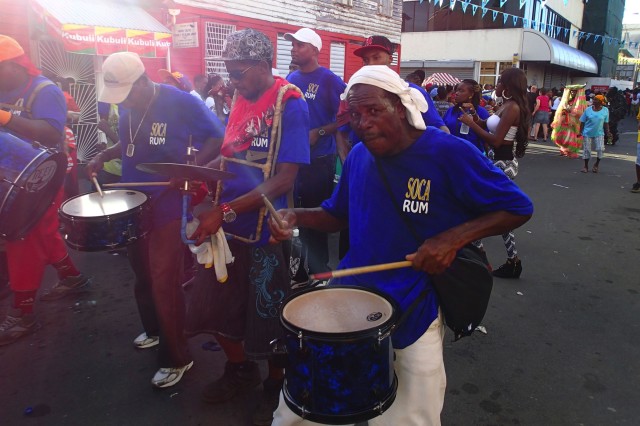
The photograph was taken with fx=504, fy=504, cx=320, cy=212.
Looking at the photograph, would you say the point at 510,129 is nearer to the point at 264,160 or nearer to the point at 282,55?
the point at 264,160

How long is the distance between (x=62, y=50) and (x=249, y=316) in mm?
10268

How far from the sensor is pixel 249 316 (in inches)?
116

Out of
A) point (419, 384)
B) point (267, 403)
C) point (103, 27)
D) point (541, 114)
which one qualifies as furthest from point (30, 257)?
point (541, 114)

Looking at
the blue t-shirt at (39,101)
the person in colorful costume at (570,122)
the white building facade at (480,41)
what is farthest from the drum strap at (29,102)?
the white building facade at (480,41)

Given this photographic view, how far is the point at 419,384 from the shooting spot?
207 cm

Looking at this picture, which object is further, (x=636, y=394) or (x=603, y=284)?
(x=603, y=284)

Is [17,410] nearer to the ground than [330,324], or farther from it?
nearer to the ground

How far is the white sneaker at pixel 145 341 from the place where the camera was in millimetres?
3871

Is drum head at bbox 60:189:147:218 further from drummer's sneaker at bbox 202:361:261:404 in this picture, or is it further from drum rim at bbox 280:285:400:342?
Answer: drum rim at bbox 280:285:400:342

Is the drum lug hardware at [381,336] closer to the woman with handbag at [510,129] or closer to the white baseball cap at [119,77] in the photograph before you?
the white baseball cap at [119,77]

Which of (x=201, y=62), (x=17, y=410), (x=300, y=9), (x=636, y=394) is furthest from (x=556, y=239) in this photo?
(x=300, y=9)

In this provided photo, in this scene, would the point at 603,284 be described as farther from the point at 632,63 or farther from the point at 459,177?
the point at 632,63

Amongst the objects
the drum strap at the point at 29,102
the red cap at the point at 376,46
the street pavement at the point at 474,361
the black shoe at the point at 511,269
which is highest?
the red cap at the point at 376,46

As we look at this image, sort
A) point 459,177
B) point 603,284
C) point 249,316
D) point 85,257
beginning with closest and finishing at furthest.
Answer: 1. point 459,177
2. point 249,316
3. point 603,284
4. point 85,257
